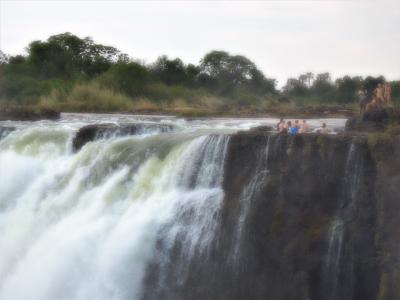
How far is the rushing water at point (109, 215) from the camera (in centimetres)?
1123

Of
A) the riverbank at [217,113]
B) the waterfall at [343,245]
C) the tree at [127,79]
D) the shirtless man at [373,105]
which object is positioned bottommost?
the waterfall at [343,245]

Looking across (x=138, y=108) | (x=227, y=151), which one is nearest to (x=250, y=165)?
(x=227, y=151)

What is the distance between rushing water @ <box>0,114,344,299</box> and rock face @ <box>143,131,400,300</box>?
0.21 meters

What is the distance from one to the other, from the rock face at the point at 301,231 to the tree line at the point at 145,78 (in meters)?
22.3

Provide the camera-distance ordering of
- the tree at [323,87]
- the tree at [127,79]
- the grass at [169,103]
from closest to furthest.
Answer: the grass at [169,103], the tree at [323,87], the tree at [127,79]

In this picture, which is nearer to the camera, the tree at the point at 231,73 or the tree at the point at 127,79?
the tree at the point at 127,79

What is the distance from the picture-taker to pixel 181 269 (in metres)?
10.9

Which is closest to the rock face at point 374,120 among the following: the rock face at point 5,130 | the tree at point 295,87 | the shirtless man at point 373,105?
the shirtless man at point 373,105

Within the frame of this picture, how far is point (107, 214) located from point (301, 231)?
4048 mm

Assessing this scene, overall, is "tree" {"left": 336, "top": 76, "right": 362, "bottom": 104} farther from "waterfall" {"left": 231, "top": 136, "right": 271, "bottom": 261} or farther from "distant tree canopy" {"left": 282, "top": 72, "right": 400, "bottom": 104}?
"waterfall" {"left": 231, "top": 136, "right": 271, "bottom": 261}

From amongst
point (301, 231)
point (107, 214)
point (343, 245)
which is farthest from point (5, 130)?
point (343, 245)

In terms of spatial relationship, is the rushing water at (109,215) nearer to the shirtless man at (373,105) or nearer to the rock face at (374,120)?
the rock face at (374,120)

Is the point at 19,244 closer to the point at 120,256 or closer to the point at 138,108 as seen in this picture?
the point at 120,256

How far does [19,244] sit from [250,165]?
505 cm
